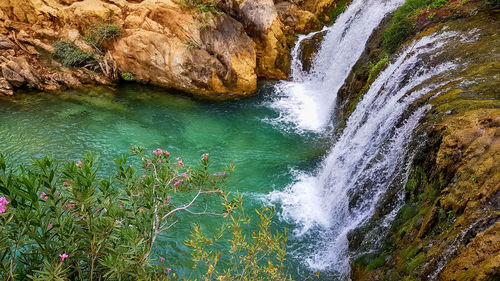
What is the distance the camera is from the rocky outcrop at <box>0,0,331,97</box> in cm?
1517

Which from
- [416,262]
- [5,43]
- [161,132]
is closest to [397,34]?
[416,262]

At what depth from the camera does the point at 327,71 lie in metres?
15.5

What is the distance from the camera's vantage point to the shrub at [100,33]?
15180 mm

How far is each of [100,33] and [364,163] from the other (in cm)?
1393

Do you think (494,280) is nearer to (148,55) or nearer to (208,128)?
(208,128)

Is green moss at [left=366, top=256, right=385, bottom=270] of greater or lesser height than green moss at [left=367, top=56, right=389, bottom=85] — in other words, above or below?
below

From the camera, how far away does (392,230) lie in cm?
574

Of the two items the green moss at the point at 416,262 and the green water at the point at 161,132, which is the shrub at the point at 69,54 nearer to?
the green water at the point at 161,132

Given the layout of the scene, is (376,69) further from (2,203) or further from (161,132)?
(2,203)

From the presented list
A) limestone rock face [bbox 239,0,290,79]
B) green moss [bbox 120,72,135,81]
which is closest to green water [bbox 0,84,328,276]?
green moss [bbox 120,72,135,81]

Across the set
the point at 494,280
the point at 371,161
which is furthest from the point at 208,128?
the point at 494,280

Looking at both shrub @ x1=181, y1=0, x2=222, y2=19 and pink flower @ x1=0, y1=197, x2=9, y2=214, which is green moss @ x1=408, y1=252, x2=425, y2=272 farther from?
shrub @ x1=181, y1=0, x2=222, y2=19

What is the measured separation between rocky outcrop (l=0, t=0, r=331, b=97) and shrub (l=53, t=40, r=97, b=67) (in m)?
0.26

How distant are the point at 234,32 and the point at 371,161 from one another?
36.0 feet
